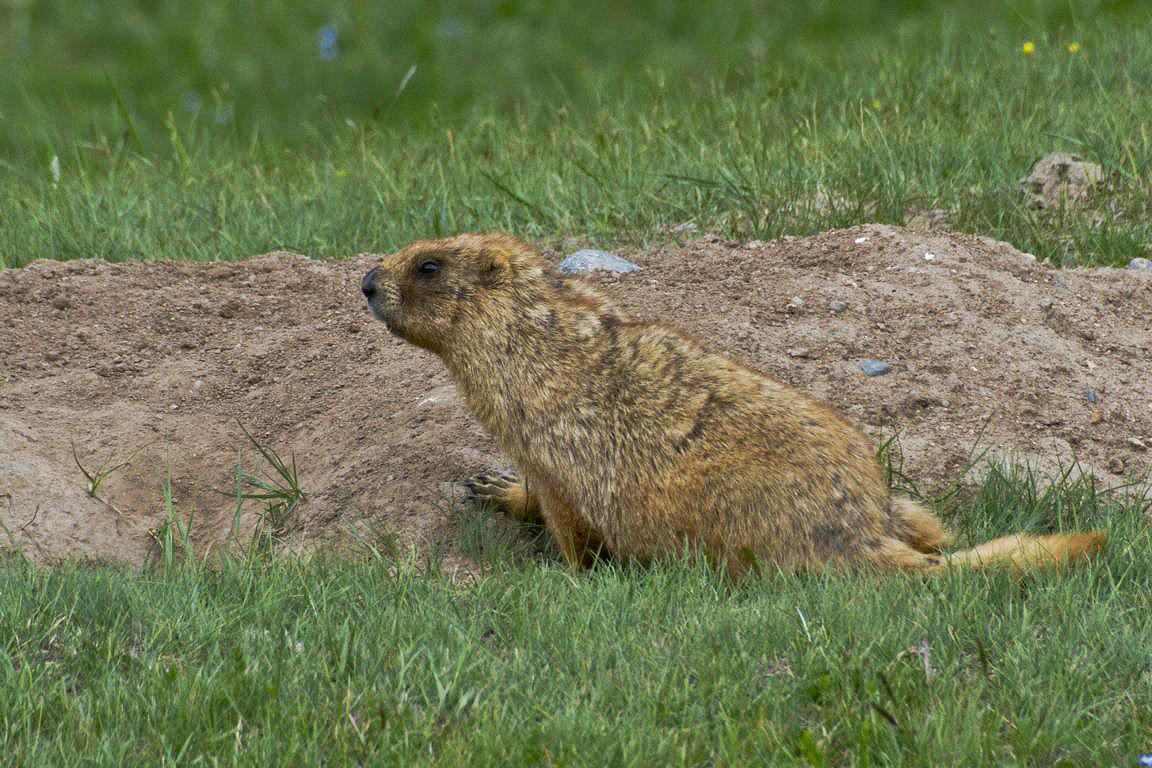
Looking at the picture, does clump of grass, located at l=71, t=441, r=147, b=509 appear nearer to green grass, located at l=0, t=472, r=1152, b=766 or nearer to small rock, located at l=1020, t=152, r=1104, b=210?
green grass, located at l=0, t=472, r=1152, b=766

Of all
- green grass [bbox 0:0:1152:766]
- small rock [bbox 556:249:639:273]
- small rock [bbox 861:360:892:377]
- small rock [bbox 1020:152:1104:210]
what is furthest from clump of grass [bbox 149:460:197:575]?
small rock [bbox 1020:152:1104:210]

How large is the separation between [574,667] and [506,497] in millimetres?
1258

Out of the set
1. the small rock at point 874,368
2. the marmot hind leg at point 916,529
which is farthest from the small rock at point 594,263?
the marmot hind leg at point 916,529

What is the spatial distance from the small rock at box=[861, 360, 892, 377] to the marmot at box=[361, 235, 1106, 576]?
0.78m

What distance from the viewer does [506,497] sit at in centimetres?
452

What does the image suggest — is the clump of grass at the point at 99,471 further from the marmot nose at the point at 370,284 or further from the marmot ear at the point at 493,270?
the marmot ear at the point at 493,270

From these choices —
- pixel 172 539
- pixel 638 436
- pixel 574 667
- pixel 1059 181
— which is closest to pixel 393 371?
pixel 172 539

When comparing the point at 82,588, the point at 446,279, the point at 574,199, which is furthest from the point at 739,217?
the point at 82,588

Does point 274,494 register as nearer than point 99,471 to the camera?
Yes

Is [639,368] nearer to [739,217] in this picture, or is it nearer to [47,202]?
[739,217]

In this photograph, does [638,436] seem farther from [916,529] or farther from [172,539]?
[172,539]

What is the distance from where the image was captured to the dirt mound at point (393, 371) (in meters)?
4.58

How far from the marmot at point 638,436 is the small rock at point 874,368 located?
2.55ft

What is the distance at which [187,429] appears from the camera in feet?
16.4
